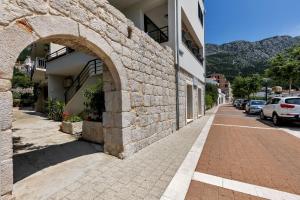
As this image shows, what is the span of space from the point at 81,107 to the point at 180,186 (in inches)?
305

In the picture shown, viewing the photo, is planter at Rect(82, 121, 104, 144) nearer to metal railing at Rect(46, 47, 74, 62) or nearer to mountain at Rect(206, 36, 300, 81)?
metal railing at Rect(46, 47, 74, 62)

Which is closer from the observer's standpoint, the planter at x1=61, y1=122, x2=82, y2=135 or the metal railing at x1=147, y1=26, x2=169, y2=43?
the planter at x1=61, y1=122, x2=82, y2=135

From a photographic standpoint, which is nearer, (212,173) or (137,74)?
(212,173)

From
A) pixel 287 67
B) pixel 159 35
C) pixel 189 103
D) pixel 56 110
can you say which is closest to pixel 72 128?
pixel 56 110

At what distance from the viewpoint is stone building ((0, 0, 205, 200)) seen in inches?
94.6

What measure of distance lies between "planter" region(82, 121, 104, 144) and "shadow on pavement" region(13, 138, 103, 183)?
265 millimetres

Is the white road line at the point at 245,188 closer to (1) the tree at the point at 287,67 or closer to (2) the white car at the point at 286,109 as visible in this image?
→ (2) the white car at the point at 286,109

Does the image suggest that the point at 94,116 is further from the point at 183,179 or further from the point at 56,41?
the point at 183,179

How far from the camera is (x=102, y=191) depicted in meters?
3.10

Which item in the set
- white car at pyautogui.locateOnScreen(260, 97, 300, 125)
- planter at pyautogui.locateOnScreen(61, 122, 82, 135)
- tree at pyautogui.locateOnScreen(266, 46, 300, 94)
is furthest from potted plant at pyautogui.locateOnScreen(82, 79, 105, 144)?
tree at pyautogui.locateOnScreen(266, 46, 300, 94)

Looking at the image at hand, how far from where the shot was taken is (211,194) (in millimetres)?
3105

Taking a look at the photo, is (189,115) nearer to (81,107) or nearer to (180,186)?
(81,107)

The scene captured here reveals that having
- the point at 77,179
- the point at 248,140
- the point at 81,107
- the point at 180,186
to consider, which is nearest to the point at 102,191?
the point at 77,179

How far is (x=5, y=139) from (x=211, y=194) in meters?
3.10
